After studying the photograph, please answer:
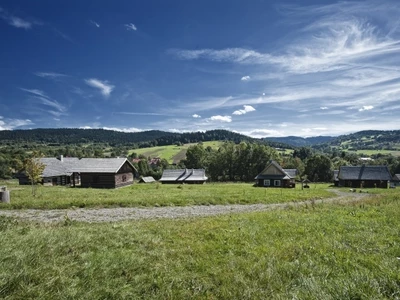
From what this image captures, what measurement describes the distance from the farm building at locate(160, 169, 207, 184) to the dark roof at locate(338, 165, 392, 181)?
37063 mm

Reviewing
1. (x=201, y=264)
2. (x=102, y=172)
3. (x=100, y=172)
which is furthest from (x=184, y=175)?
(x=201, y=264)

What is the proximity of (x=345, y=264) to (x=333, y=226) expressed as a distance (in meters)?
4.33

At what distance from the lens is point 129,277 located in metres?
5.22

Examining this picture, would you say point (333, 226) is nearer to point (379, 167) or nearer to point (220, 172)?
point (379, 167)

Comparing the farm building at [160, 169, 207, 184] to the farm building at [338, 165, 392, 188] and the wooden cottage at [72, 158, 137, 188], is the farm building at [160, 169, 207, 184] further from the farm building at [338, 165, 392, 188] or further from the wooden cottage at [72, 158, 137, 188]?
the farm building at [338, 165, 392, 188]

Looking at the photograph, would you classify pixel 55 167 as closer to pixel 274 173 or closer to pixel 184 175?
pixel 184 175

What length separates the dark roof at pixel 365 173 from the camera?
61.0 meters

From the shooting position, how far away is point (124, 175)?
4781 cm

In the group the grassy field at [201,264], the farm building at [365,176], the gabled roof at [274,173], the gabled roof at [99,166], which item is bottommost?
the farm building at [365,176]

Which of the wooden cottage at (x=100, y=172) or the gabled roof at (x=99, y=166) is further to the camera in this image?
the gabled roof at (x=99, y=166)

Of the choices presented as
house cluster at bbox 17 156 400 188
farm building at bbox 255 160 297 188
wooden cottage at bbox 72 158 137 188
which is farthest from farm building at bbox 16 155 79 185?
farm building at bbox 255 160 297 188

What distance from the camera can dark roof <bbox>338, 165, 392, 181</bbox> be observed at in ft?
200

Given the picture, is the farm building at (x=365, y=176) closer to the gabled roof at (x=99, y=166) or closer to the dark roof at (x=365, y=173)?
the dark roof at (x=365, y=173)

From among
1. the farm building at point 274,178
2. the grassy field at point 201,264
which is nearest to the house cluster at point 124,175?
the farm building at point 274,178
